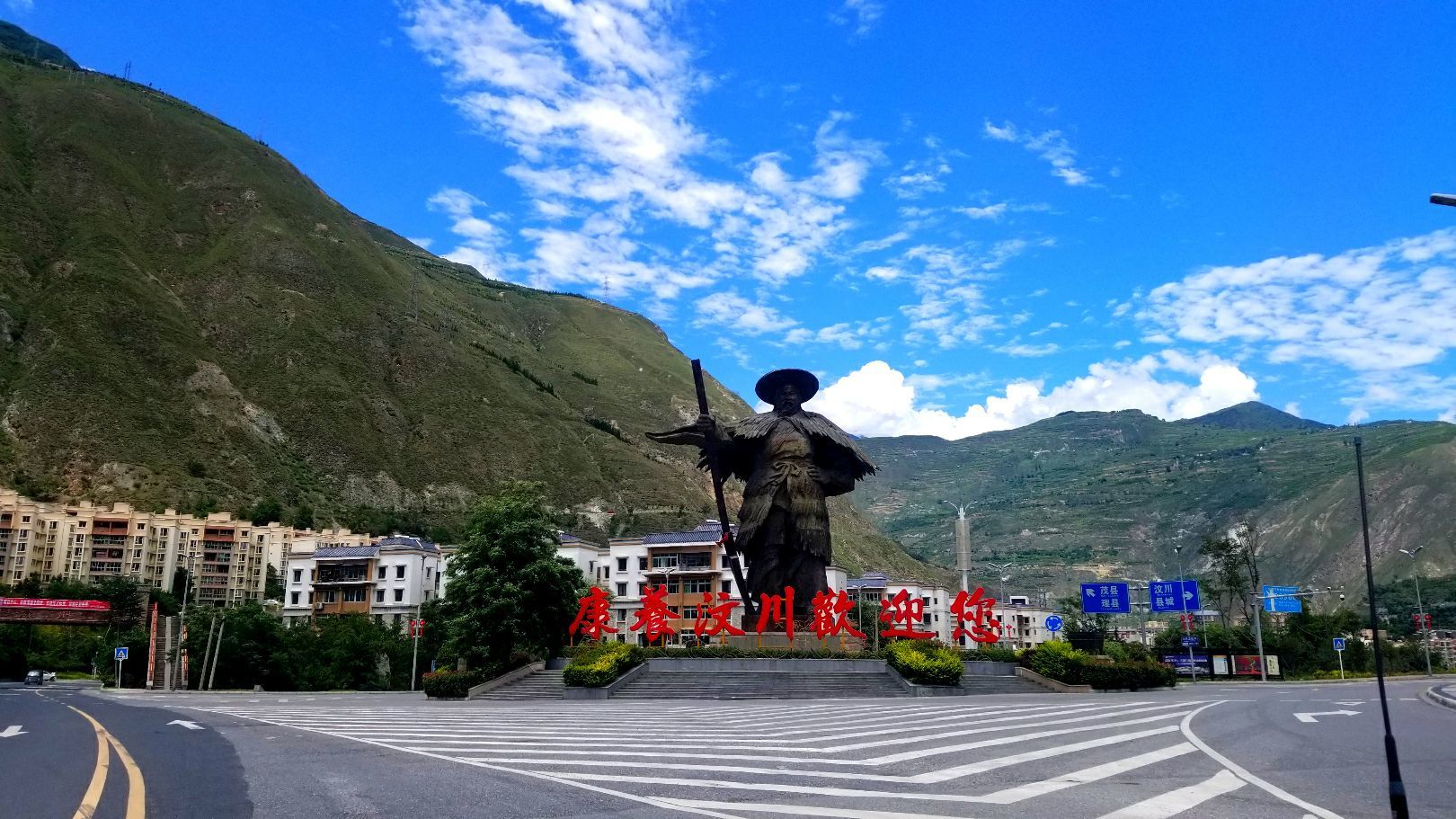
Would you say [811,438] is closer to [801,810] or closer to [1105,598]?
[1105,598]

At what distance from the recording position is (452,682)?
93.0 feet

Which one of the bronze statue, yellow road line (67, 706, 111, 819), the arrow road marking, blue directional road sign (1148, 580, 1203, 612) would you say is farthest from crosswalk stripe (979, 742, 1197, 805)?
blue directional road sign (1148, 580, 1203, 612)

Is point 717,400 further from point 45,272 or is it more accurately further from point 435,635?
point 435,635

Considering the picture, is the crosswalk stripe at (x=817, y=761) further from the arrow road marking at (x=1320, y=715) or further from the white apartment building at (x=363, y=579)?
the white apartment building at (x=363, y=579)

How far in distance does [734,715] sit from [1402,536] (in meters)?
131

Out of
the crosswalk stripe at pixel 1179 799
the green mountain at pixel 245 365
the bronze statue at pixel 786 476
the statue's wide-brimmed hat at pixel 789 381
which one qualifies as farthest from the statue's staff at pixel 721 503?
the green mountain at pixel 245 365

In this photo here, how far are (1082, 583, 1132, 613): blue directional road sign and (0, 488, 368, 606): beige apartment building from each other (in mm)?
58078

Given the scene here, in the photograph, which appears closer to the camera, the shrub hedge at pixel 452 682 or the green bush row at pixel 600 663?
the green bush row at pixel 600 663

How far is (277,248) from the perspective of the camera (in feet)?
372

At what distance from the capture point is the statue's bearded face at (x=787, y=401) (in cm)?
2997

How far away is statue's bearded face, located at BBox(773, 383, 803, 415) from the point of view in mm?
29969

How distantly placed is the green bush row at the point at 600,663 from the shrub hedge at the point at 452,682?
9.87 ft

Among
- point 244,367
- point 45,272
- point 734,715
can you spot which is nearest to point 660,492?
point 244,367

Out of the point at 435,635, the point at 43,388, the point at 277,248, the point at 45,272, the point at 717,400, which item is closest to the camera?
the point at 435,635
